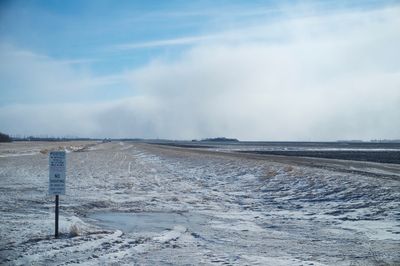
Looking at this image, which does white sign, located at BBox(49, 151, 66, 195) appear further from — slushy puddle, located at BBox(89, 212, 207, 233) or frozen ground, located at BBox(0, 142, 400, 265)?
slushy puddle, located at BBox(89, 212, 207, 233)

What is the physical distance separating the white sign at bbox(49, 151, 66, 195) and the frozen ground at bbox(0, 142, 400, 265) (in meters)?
1.14

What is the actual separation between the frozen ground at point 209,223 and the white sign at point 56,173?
114 centimetres

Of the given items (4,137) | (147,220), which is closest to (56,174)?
(147,220)

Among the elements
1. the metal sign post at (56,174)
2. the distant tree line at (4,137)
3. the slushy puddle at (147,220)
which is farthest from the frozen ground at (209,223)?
the distant tree line at (4,137)

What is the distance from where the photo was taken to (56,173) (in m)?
11.6

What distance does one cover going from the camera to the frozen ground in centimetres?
964

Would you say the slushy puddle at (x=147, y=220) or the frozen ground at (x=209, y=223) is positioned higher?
the frozen ground at (x=209, y=223)

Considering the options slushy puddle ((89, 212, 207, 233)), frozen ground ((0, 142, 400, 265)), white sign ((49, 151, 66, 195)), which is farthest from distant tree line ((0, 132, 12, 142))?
white sign ((49, 151, 66, 195))

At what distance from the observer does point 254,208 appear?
1755 cm

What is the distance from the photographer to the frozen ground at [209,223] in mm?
9641

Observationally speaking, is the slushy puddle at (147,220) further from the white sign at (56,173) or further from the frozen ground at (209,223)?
the white sign at (56,173)

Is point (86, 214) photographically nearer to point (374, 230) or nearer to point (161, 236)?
point (161, 236)

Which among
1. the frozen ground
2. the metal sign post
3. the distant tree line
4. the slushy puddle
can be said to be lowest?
the slushy puddle

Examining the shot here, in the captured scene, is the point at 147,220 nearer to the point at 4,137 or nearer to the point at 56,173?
the point at 56,173
